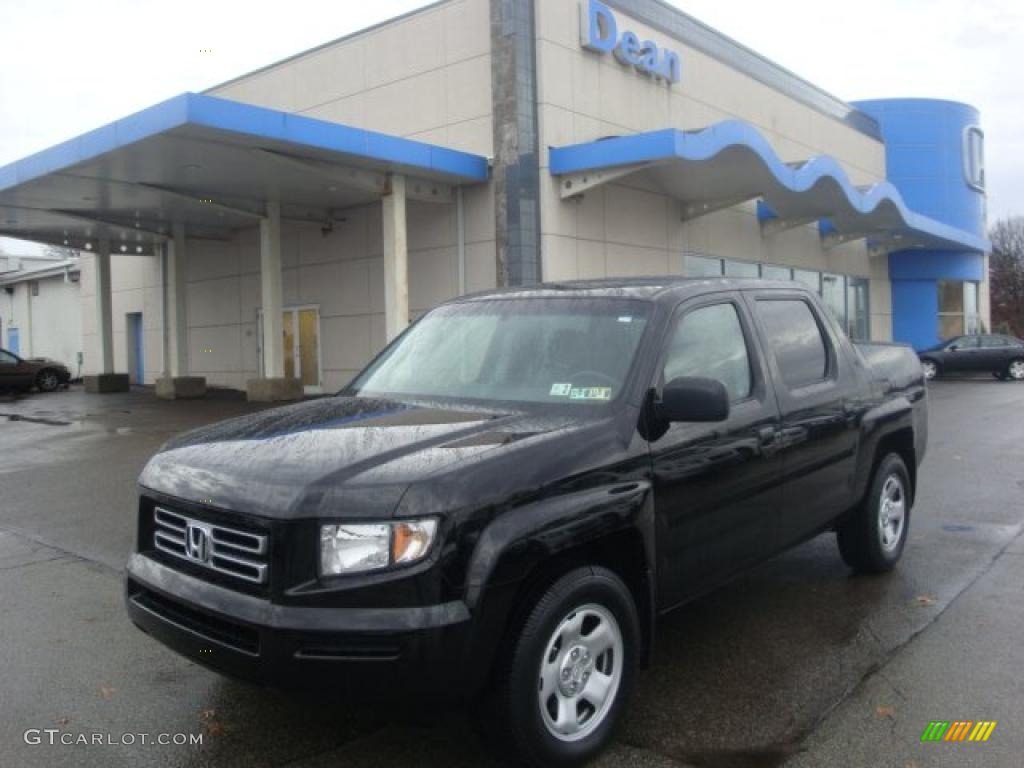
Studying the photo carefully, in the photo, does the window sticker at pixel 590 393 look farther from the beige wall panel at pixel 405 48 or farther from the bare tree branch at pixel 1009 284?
the bare tree branch at pixel 1009 284

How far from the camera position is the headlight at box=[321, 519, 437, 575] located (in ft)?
9.27

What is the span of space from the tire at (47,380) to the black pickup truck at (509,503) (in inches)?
956

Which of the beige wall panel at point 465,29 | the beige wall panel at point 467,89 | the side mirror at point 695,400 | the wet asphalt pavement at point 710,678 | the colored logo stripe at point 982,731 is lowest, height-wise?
the colored logo stripe at point 982,731

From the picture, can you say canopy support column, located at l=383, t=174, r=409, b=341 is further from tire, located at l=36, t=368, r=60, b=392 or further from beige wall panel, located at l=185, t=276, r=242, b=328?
tire, located at l=36, t=368, r=60, b=392

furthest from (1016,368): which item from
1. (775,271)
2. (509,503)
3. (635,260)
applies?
(509,503)

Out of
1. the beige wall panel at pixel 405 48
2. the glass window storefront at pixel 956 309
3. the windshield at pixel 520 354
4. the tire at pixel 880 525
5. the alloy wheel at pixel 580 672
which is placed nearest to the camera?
the alloy wheel at pixel 580 672

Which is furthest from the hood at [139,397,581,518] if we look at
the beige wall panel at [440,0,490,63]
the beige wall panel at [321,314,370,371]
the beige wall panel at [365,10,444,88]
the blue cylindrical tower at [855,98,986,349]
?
the blue cylindrical tower at [855,98,986,349]

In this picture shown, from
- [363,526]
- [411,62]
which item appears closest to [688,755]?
[363,526]

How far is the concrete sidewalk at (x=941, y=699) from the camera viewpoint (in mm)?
3328

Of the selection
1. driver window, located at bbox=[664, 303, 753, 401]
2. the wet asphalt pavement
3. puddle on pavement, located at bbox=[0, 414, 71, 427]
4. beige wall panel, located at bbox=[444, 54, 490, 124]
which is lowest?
the wet asphalt pavement

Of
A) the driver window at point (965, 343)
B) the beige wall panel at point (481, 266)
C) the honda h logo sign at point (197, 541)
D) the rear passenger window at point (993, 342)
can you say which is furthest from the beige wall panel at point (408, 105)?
the rear passenger window at point (993, 342)

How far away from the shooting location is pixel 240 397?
21.9 m

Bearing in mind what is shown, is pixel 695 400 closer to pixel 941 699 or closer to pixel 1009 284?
pixel 941 699

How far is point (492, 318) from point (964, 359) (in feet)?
86.7
